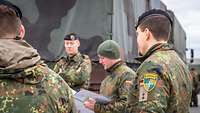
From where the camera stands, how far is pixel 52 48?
270 inches

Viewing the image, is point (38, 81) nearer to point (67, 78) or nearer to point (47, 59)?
point (67, 78)

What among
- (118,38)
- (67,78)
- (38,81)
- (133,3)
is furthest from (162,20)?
(133,3)

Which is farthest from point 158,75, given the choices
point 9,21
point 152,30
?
point 9,21

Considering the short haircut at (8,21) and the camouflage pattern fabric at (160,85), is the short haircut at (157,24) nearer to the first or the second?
the camouflage pattern fabric at (160,85)

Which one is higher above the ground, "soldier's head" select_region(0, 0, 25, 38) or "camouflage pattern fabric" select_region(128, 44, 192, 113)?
"soldier's head" select_region(0, 0, 25, 38)

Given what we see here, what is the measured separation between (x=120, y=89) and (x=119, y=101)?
0.40ft

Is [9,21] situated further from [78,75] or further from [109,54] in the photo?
[78,75]

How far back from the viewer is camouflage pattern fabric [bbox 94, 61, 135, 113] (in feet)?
14.4

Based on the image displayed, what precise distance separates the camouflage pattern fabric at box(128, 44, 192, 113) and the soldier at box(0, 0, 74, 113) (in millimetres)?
773

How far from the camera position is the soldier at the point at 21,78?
89.7 inches

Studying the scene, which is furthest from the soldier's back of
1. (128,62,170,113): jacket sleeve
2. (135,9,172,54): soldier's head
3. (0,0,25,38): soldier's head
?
(135,9,172,54): soldier's head

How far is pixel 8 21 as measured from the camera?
2338 millimetres

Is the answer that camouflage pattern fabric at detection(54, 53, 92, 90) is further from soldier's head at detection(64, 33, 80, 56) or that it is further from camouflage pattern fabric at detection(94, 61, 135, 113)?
camouflage pattern fabric at detection(94, 61, 135, 113)

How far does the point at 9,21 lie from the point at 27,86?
325mm
